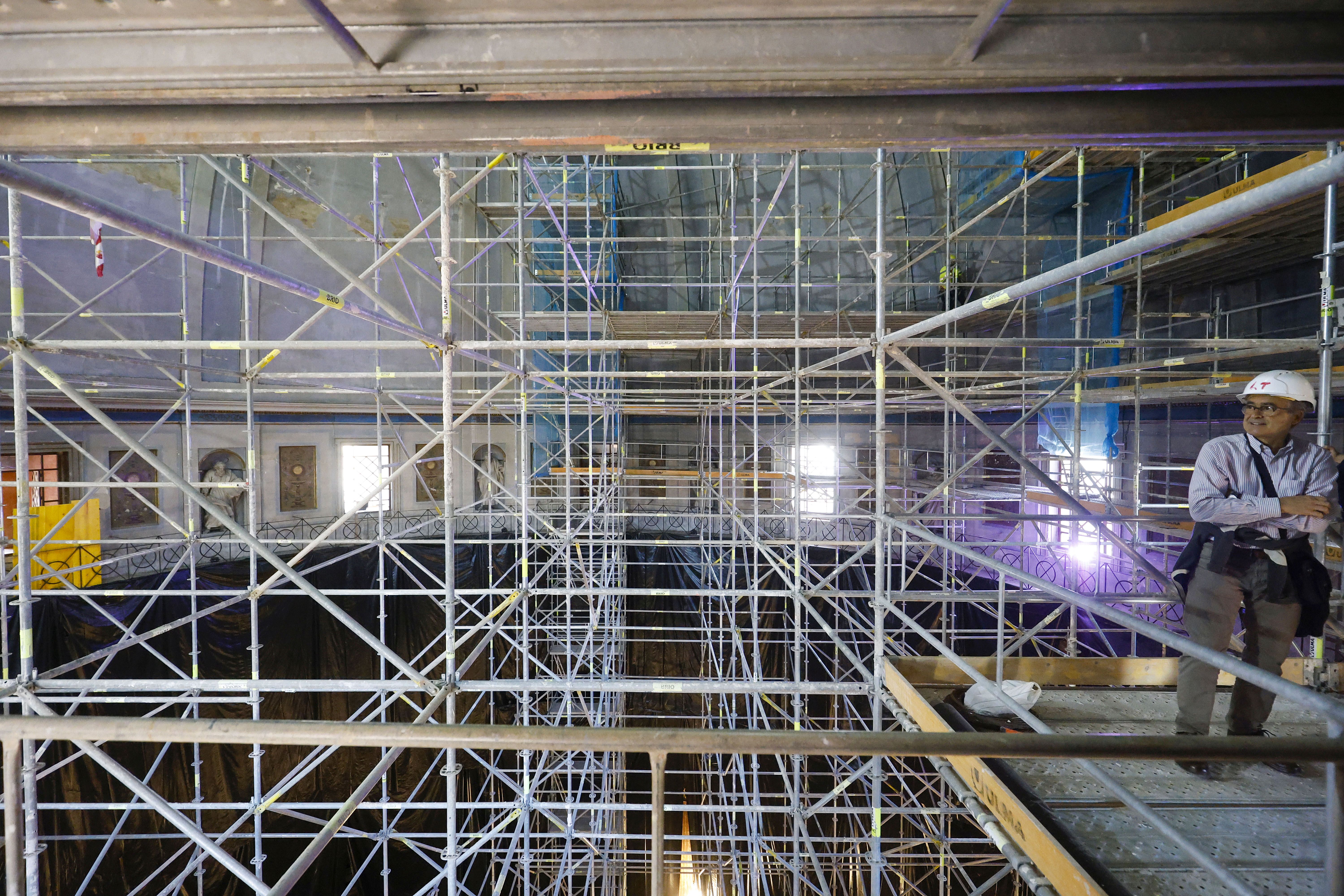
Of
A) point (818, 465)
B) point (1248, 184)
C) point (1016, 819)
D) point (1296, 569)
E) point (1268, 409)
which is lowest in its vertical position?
point (1016, 819)

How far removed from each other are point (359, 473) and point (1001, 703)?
1265cm

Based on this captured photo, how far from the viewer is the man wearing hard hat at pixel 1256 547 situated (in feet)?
7.66

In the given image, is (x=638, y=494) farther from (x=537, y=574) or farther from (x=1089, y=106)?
(x=1089, y=106)

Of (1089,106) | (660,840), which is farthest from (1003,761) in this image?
(1089,106)

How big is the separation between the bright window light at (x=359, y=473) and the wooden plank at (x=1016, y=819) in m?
11.5

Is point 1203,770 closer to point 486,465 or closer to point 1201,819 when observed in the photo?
point 1201,819

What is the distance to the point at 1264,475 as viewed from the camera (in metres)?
2.41

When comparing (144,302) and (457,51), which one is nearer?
(457,51)

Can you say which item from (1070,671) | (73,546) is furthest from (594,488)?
(1070,671)

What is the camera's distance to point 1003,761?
8.32 feet

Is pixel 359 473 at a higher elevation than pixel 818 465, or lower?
lower

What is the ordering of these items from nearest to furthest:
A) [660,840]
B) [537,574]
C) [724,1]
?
[660,840] < [724,1] < [537,574]

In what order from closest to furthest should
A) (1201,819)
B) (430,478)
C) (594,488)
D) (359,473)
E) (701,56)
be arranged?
(701,56), (1201,819), (594,488), (359,473), (430,478)

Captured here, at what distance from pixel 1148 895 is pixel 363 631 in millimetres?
3498
